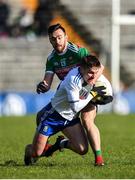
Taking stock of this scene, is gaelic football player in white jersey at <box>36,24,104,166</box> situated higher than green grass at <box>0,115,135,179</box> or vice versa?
gaelic football player in white jersey at <box>36,24,104,166</box>

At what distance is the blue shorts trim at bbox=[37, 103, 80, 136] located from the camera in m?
10.3

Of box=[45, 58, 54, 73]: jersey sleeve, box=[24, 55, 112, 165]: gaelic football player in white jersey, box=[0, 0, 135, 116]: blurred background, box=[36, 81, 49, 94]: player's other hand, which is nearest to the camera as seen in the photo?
box=[24, 55, 112, 165]: gaelic football player in white jersey

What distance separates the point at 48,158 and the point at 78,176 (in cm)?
276

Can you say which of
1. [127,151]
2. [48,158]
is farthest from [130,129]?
[48,158]

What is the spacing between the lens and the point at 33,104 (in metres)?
26.0

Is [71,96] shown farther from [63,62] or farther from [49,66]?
[49,66]

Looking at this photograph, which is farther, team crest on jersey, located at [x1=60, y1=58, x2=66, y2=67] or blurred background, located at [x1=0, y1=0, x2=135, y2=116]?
blurred background, located at [x1=0, y1=0, x2=135, y2=116]

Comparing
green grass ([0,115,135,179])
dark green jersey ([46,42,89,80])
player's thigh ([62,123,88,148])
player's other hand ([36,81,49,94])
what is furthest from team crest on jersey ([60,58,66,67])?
green grass ([0,115,135,179])

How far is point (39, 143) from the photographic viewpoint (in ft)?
33.7

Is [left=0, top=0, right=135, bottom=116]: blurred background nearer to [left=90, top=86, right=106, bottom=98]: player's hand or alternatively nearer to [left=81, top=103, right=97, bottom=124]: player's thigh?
[left=81, top=103, right=97, bottom=124]: player's thigh

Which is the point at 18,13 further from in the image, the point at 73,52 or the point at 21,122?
the point at 73,52

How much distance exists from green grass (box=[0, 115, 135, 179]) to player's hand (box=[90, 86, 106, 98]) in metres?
0.93

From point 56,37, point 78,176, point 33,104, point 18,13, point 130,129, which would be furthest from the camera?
point 18,13

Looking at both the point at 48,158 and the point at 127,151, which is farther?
the point at 127,151
